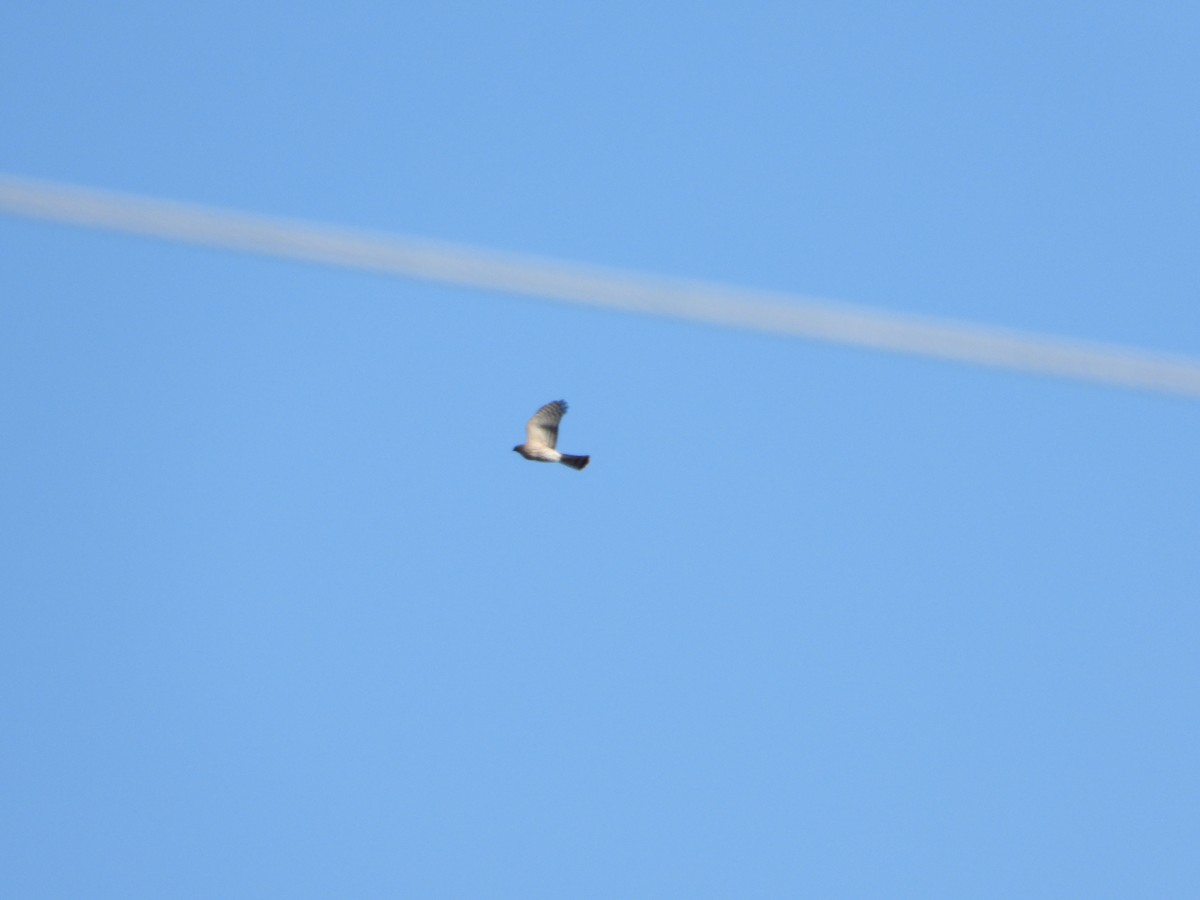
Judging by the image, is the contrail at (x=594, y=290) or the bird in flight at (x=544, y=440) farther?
the bird in flight at (x=544, y=440)

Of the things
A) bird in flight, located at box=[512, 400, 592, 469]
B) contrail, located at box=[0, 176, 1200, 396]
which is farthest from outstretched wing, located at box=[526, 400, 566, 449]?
contrail, located at box=[0, 176, 1200, 396]

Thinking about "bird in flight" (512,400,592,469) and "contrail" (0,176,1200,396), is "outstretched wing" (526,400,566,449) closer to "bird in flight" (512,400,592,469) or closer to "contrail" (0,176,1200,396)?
"bird in flight" (512,400,592,469)

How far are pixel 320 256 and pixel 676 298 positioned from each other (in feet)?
4.15

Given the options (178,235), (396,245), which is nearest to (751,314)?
(396,245)

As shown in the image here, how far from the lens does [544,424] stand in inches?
894

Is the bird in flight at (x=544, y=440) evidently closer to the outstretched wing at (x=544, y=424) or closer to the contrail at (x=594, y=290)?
the outstretched wing at (x=544, y=424)

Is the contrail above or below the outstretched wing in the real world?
below

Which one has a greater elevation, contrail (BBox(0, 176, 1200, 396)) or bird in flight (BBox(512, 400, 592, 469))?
bird in flight (BBox(512, 400, 592, 469))

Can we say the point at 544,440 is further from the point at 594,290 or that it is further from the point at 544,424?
the point at 594,290

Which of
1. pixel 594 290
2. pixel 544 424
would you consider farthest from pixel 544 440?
pixel 594 290

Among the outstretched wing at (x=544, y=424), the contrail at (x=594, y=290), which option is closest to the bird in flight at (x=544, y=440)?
the outstretched wing at (x=544, y=424)

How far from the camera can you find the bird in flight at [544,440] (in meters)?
22.5

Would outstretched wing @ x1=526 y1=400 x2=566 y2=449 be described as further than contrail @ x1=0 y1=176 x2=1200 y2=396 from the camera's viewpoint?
Yes

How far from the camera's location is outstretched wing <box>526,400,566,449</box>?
22.6m
